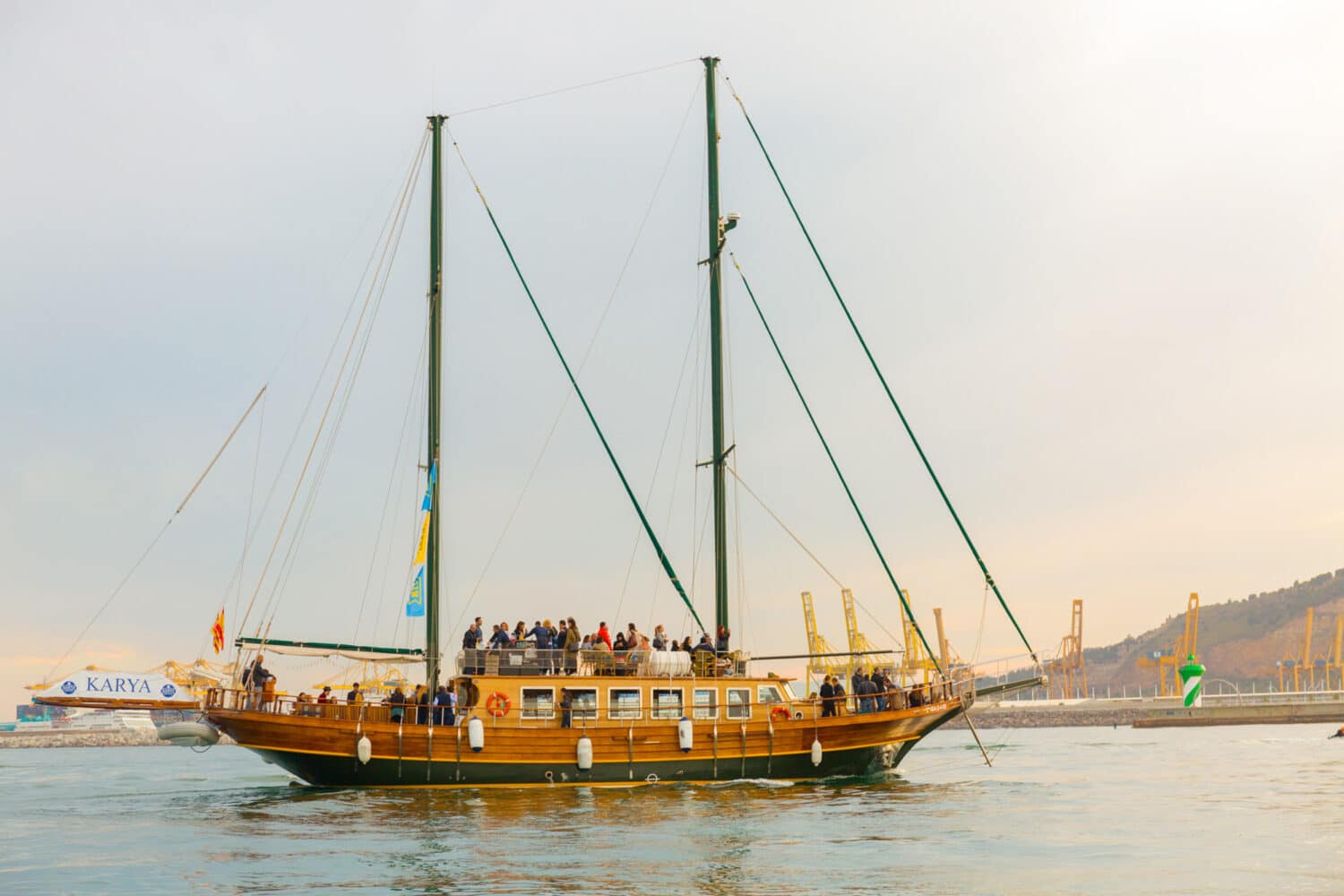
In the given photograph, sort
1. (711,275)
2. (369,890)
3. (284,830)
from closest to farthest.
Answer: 1. (369,890)
2. (284,830)
3. (711,275)

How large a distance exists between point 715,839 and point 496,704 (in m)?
10.9

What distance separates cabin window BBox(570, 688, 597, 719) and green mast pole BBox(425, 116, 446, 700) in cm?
412

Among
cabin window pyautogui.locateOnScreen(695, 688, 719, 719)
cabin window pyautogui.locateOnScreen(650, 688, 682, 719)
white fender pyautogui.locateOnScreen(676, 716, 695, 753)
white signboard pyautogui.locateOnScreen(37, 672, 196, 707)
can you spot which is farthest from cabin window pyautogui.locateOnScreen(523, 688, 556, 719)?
white signboard pyautogui.locateOnScreen(37, 672, 196, 707)

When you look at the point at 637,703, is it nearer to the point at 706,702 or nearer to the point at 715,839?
the point at 706,702

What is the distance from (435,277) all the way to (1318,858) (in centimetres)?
2710

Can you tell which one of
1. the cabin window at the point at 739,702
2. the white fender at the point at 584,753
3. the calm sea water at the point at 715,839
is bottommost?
the calm sea water at the point at 715,839

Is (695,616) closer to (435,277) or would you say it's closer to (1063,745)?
(435,277)

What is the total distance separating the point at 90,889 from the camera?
1889cm

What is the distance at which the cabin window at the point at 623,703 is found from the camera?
32562 millimetres

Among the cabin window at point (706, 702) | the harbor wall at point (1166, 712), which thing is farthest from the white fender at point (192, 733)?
the harbor wall at point (1166, 712)

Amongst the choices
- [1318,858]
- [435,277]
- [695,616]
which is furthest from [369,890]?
[435,277]

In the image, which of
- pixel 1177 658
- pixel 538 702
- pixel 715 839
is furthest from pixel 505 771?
pixel 1177 658

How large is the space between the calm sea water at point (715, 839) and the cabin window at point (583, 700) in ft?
A: 6.71

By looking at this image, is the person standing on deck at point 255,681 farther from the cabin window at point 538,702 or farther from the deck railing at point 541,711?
the cabin window at point 538,702
